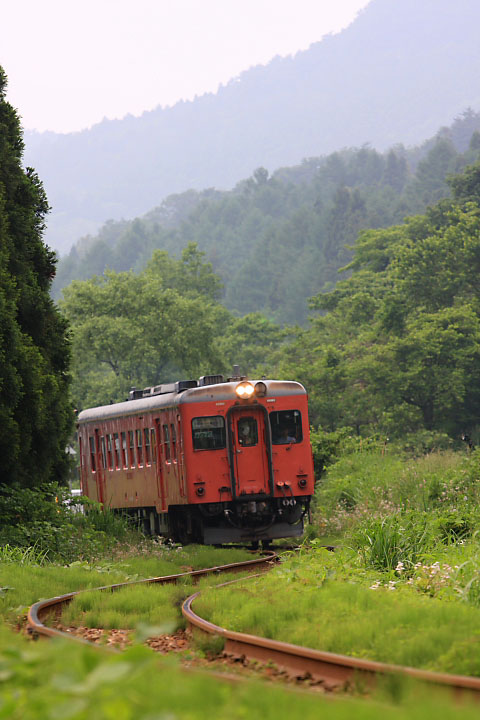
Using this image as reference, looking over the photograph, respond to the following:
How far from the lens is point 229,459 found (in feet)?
64.7

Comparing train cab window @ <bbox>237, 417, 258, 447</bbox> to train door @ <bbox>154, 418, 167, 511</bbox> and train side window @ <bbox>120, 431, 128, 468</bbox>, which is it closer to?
train door @ <bbox>154, 418, 167, 511</bbox>

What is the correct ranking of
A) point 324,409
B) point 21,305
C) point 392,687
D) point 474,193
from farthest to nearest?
1. point 474,193
2. point 324,409
3. point 21,305
4. point 392,687

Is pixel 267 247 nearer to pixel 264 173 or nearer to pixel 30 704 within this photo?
pixel 264 173

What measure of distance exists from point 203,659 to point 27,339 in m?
10.8

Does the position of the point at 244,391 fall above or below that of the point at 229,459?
above

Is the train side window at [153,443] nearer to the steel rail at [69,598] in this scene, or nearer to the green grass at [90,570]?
the green grass at [90,570]

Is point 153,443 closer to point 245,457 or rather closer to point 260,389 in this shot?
point 245,457

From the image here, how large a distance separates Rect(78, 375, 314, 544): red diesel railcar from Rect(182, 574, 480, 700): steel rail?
1037 centimetres

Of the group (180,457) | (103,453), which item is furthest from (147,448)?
(103,453)

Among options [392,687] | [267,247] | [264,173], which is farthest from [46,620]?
[264,173]

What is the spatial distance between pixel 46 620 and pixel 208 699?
6412 mm

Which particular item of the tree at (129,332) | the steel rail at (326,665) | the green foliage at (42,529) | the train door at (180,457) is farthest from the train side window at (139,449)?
the tree at (129,332)

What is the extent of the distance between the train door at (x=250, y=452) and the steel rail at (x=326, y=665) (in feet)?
34.4

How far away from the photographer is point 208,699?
4.68 m
